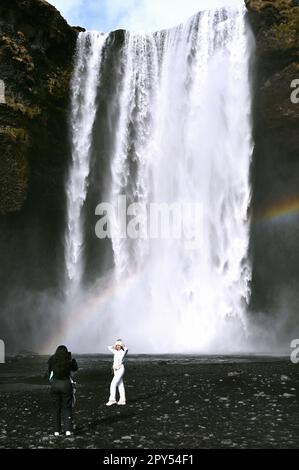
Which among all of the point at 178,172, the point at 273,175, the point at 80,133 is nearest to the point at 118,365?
the point at 178,172

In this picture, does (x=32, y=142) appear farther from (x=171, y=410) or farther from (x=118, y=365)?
(x=171, y=410)

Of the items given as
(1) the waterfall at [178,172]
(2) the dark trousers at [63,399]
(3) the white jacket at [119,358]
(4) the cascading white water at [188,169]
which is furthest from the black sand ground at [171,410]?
(1) the waterfall at [178,172]

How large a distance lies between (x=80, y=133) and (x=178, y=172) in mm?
8707

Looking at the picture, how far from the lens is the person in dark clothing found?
1058 centimetres

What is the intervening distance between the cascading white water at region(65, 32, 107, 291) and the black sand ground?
67.3 feet

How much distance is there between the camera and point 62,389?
10.6 meters

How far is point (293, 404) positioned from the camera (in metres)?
13.1

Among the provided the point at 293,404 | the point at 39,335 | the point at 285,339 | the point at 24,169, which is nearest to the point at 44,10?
the point at 24,169

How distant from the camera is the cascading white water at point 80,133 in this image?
41.0 m

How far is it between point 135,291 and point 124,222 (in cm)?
565

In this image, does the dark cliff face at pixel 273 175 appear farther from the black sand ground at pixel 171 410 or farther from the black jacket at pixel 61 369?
the black jacket at pixel 61 369

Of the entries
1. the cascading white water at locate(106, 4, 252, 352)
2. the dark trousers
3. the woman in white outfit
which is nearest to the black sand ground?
the dark trousers

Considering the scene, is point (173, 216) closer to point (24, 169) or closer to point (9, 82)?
point (24, 169)
